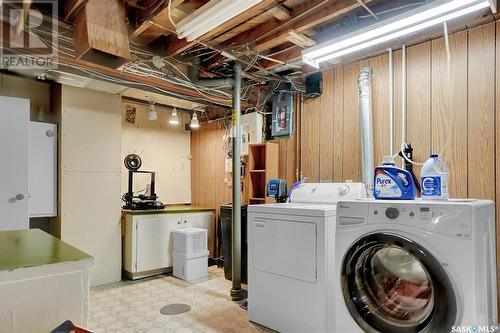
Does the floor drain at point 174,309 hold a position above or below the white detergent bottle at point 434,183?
below

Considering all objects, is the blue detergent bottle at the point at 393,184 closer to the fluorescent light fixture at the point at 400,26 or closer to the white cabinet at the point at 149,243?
the fluorescent light fixture at the point at 400,26

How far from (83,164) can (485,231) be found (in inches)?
149

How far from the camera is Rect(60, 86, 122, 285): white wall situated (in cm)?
341

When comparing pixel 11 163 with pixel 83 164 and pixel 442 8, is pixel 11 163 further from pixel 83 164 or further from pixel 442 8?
pixel 442 8

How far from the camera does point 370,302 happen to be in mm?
1817

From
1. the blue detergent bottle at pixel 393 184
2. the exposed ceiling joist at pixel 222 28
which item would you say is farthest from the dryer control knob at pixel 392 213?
the exposed ceiling joist at pixel 222 28

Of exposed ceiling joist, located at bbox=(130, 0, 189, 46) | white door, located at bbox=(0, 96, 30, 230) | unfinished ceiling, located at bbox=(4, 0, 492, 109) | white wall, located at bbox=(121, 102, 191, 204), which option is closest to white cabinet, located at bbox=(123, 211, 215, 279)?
white wall, located at bbox=(121, 102, 191, 204)

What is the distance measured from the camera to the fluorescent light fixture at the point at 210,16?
1943mm

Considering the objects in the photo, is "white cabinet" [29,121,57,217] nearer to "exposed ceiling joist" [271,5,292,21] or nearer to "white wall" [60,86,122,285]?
"white wall" [60,86,122,285]

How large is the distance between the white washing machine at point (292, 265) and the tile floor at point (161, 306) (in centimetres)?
32

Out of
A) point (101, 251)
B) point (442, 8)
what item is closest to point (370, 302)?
point (442, 8)

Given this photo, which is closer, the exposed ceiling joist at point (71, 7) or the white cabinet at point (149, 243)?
the exposed ceiling joist at point (71, 7)

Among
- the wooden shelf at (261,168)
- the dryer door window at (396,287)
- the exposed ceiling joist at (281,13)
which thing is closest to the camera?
the dryer door window at (396,287)
